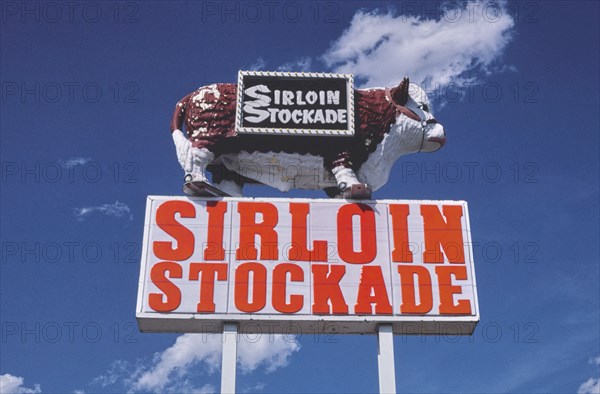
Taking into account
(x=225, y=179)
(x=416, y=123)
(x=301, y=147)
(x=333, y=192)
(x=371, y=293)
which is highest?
(x=416, y=123)

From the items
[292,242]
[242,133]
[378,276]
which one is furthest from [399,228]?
[242,133]

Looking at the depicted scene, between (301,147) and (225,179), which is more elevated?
(301,147)

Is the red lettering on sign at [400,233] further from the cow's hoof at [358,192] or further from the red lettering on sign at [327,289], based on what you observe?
the red lettering on sign at [327,289]

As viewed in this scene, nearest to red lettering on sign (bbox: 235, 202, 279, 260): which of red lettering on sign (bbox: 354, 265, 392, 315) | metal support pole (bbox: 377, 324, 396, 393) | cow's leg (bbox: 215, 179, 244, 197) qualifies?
cow's leg (bbox: 215, 179, 244, 197)

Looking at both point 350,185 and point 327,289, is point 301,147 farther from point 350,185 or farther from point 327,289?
point 327,289

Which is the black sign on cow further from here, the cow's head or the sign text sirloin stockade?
the sign text sirloin stockade

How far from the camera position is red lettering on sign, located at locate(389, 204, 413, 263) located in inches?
536

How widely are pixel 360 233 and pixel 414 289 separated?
131 centimetres

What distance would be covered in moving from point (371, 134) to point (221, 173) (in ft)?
9.01

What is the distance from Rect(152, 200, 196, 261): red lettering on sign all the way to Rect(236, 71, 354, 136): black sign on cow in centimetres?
164

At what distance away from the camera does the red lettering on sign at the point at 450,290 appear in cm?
1321

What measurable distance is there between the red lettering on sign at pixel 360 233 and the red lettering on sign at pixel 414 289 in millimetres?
606

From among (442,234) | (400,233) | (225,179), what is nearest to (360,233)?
(400,233)

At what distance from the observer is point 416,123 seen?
14.5 metres
